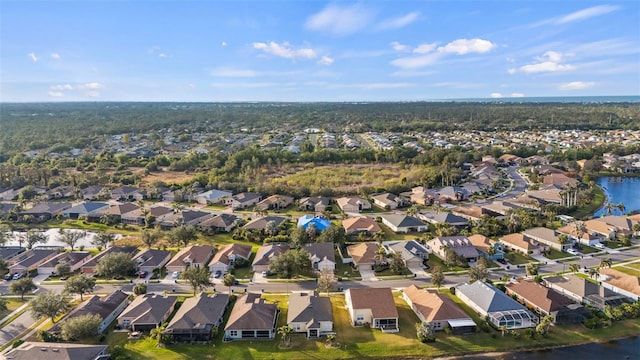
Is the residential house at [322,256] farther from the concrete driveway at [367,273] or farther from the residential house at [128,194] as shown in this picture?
the residential house at [128,194]

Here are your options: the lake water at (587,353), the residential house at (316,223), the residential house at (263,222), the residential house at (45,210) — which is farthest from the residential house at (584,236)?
the residential house at (45,210)

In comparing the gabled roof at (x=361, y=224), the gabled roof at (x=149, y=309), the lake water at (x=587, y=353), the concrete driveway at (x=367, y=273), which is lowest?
the lake water at (x=587, y=353)

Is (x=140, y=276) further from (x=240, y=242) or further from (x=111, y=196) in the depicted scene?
(x=111, y=196)

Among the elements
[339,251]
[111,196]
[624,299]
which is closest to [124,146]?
[111,196]

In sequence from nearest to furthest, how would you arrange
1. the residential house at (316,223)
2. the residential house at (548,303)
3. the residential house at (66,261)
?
1. the residential house at (548,303)
2. the residential house at (66,261)
3. the residential house at (316,223)

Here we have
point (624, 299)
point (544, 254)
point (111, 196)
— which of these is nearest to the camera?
point (624, 299)

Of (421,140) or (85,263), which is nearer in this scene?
(85,263)

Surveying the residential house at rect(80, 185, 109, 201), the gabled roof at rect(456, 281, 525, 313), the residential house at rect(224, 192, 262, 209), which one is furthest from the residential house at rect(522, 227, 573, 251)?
the residential house at rect(80, 185, 109, 201)
